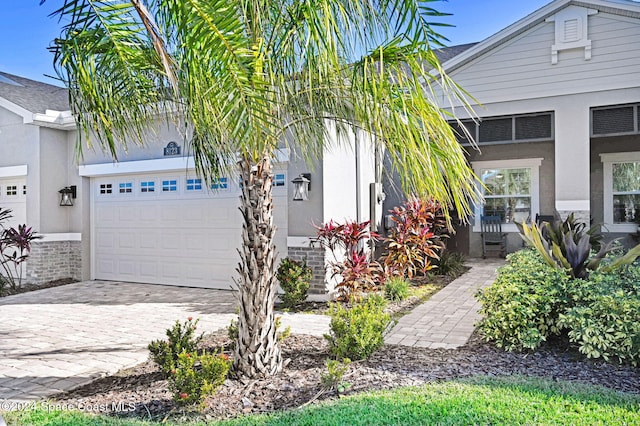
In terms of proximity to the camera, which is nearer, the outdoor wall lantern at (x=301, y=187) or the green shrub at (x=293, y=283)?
the green shrub at (x=293, y=283)

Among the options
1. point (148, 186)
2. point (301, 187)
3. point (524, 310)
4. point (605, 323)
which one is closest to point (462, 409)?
point (524, 310)

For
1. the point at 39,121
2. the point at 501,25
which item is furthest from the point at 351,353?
the point at 39,121

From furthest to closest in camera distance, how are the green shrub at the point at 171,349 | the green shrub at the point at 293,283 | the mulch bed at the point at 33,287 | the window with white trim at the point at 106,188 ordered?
the window with white trim at the point at 106,188 → the mulch bed at the point at 33,287 → the green shrub at the point at 293,283 → the green shrub at the point at 171,349

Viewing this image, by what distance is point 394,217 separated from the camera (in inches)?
386

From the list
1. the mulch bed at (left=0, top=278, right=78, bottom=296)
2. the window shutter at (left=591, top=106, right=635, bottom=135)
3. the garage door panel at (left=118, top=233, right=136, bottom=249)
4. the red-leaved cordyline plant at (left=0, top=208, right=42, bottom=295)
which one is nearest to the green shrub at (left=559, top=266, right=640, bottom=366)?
the window shutter at (left=591, top=106, right=635, bottom=135)

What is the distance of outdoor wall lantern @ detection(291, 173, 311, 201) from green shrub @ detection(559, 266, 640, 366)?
14.7 feet

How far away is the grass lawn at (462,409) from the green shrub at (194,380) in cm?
23

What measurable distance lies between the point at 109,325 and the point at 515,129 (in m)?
8.71

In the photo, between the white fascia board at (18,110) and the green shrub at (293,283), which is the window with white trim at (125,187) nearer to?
the white fascia board at (18,110)

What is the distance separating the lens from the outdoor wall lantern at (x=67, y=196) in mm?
11273

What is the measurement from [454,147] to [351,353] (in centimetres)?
229

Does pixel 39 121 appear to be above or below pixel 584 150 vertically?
above

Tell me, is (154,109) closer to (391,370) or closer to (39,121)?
(391,370)

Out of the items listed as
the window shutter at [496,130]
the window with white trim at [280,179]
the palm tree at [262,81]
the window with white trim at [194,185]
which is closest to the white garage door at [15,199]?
the window with white trim at [194,185]
